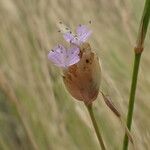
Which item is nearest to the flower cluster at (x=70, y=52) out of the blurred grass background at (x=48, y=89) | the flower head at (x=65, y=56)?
the flower head at (x=65, y=56)

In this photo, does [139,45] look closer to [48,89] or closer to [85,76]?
[85,76]

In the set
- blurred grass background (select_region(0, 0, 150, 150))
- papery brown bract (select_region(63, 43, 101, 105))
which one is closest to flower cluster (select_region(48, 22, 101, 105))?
papery brown bract (select_region(63, 43, 101, 105))

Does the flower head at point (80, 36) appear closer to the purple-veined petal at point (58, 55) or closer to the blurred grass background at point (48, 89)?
the purple-veined petal at point (58, 55)

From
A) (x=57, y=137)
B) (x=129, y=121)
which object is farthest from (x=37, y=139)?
(x=129, y=121)

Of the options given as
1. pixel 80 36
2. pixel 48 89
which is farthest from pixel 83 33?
pixel 48 89

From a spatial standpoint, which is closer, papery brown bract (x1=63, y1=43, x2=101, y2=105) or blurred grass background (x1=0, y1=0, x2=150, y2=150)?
papery brown bract (x1=63, y1=43, x2=101, y2=105)

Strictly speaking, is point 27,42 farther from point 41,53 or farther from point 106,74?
point 106,74

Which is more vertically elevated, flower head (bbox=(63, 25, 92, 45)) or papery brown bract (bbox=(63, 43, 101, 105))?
flower head (bbox=(63, 25, 92, 45))

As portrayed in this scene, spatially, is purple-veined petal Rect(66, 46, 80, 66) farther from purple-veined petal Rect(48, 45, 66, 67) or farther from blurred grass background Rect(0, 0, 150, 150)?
blurred grass background Rect(0, 0, 150, 150)

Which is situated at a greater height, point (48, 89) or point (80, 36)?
point (80, 36)
